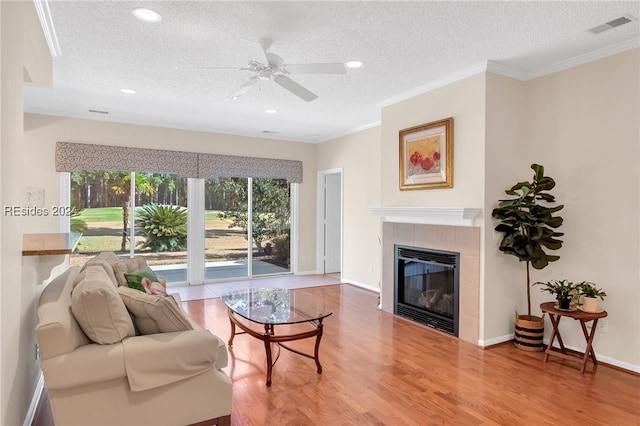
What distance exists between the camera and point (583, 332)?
334 cm

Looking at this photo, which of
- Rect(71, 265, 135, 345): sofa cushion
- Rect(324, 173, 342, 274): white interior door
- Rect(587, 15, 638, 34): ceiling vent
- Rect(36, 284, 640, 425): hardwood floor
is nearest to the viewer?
Rect(71, 265, 135, 345): sofa cushion

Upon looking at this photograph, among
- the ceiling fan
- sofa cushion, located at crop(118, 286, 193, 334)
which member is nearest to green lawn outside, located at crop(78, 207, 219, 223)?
the ceiling fan

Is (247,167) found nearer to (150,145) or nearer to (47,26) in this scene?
(150,145)

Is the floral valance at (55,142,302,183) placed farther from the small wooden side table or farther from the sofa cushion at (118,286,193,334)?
the small wooden side table

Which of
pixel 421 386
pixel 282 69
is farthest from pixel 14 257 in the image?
pixel 421 386

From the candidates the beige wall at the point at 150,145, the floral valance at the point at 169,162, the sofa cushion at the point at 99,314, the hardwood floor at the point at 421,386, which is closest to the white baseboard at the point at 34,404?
the sofa cushion at the point at 99,314

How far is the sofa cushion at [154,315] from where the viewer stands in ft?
7.33

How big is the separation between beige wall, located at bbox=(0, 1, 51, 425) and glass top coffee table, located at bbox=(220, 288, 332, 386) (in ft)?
4.75

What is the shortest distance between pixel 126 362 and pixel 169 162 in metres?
4.83

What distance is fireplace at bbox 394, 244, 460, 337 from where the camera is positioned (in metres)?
4.09

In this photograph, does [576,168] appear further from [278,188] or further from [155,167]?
[155,167]

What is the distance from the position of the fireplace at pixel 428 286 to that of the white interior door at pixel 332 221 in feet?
10.1

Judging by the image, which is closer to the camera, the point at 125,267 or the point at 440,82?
the point at 125,267

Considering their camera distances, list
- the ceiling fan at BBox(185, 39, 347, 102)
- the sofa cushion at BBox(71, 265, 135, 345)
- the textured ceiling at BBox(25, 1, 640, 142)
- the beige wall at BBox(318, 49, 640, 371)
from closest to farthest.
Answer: the sofa cushion at BBox(71, 265, 135, 345)
the textured ceiling at BBox(25, 1, 640, 142)
the ceiling fan at BBox(185, 39, 347, 102)
the beige wall at BBox(318, 49, 640, 371)
